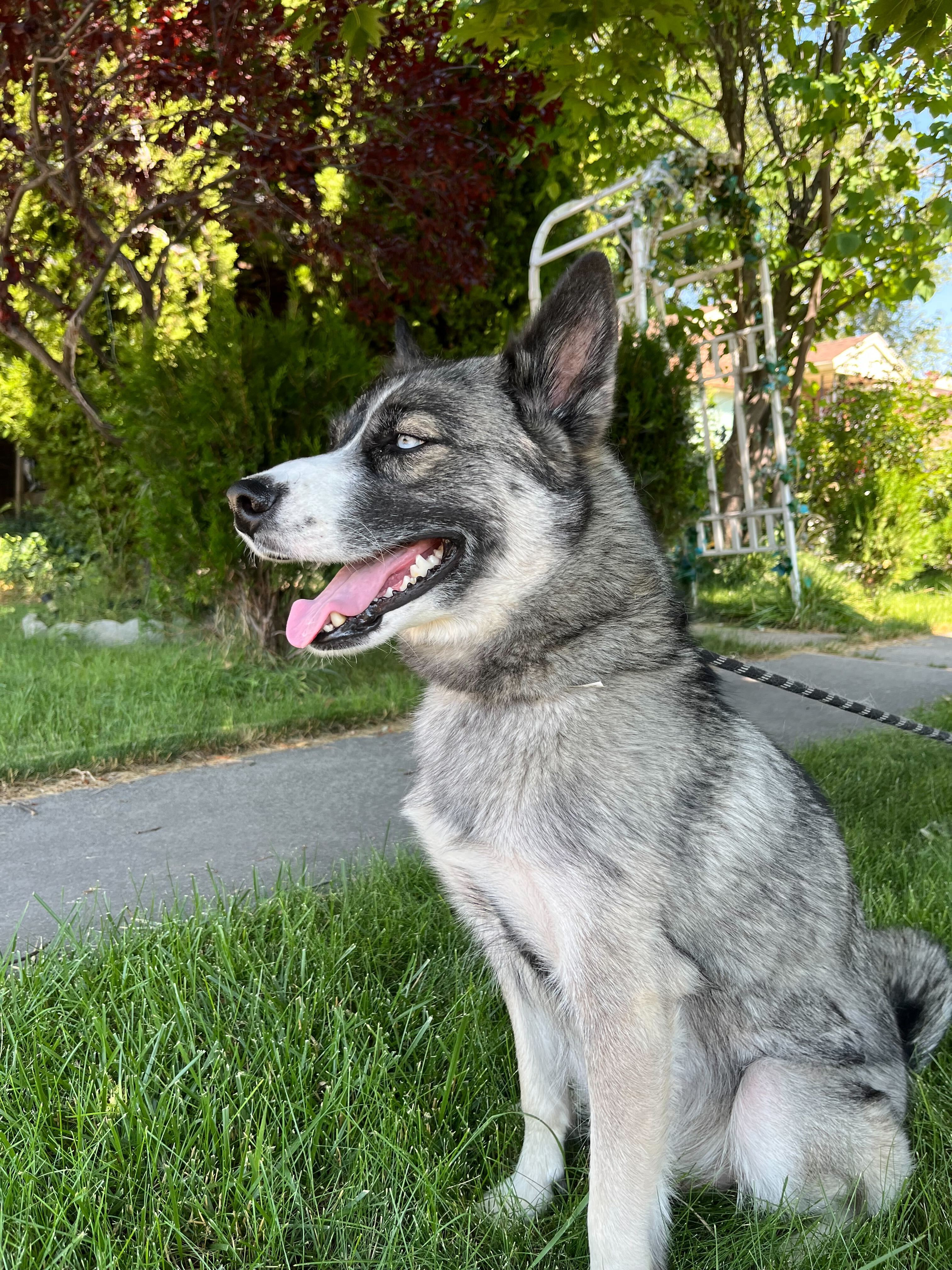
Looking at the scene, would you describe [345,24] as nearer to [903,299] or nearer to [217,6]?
[217,6]

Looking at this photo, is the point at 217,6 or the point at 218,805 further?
the point at 217,6

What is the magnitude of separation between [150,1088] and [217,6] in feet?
18.4

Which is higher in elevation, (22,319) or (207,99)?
(207,99)

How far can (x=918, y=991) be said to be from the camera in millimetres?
2113

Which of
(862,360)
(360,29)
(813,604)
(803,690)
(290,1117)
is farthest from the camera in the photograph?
(862,360)

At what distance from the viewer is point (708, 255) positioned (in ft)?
27.3

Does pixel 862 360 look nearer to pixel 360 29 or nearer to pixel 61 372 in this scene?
pixel 61 372

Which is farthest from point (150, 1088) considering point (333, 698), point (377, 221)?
point (377, 221)

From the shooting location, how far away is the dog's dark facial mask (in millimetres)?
1913

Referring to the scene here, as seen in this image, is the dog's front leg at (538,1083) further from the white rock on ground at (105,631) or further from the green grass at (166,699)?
the white rock on ground at (105,631)

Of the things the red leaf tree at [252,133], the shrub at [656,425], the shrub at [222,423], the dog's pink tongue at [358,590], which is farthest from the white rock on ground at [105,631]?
the dog's pink tongue at [358,590]

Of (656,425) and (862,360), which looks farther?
(862,360)

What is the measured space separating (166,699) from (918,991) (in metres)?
3.88

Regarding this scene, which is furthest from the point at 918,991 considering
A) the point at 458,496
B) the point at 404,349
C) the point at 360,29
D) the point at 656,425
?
the point at 656,425
